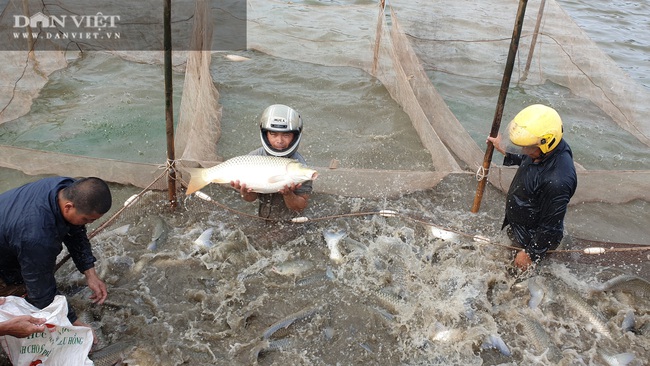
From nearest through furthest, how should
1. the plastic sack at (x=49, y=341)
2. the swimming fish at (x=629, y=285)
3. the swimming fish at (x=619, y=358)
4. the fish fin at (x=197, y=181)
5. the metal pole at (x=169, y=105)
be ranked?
the plastic sack at (x=49, y=341), the swimming fish at (x=619, y=358), the fish fin at (x=197, y=181), the metal pole at (x=169, y=105), the swimming fish at (x=629, y=285)

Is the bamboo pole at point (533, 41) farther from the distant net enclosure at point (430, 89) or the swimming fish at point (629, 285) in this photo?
the swimming fish at point (629, 285)

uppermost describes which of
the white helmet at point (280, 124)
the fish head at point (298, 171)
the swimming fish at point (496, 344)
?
the white helmet at point (280, 124)

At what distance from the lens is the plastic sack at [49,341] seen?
290 cm

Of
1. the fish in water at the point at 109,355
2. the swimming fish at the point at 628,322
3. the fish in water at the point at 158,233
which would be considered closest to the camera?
the fish in water at the point at 109,355

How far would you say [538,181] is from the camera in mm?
4086

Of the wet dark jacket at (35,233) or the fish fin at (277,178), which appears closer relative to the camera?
the wet dark jacket at (35,233)

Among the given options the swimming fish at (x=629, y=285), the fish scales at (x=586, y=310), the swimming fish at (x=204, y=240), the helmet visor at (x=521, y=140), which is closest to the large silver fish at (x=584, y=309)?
the fish scales at (x=586, y=310)

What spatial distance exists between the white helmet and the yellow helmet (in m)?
1.93

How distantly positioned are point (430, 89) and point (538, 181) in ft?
11.3

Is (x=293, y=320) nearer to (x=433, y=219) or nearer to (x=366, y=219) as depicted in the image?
(x=366, y=219)

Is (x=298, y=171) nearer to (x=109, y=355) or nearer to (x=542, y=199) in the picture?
(x=109, y=355)

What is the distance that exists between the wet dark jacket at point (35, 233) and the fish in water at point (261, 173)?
4.01ft

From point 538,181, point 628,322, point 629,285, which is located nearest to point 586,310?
point 628,322

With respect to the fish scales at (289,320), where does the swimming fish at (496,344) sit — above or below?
above
